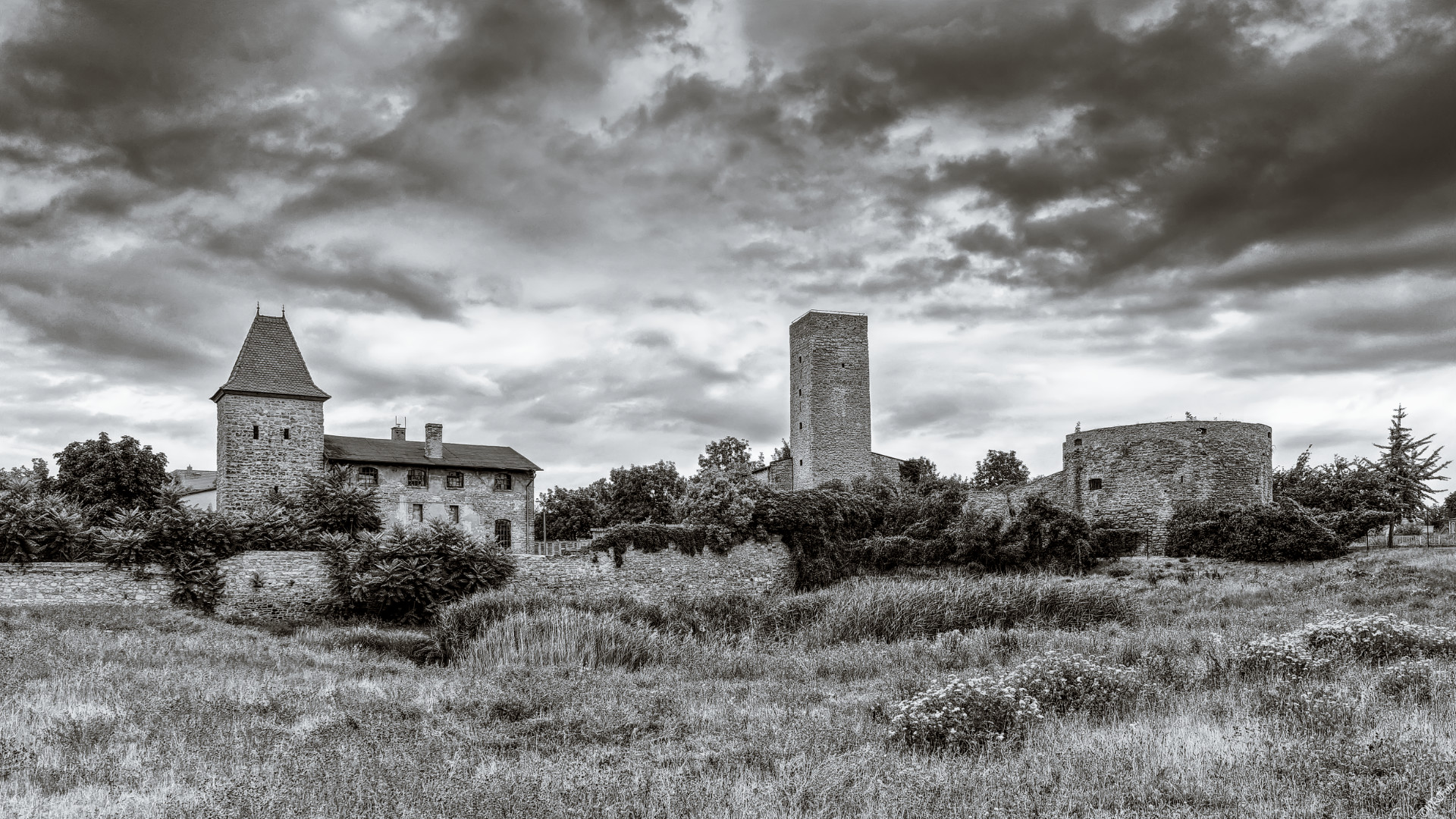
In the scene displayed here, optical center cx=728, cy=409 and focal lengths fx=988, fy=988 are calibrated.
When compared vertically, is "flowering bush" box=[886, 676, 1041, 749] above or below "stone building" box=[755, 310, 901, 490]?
below

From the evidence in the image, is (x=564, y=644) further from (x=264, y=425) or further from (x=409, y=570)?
(x=264, y=425)

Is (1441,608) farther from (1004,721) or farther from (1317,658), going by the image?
(1004,721)

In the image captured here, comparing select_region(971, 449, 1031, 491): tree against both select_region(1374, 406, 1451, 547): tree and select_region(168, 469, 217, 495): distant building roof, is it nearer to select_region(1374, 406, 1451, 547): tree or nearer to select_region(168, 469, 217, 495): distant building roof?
select_region(1374, 406, 1451, 547): tree

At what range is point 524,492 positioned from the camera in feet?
152

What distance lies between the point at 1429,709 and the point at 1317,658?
10.6 feet

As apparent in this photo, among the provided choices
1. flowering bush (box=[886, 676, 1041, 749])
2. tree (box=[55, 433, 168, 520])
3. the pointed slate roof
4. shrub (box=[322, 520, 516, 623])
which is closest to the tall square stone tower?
the pointed slate roof

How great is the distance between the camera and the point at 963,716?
8.84 metres

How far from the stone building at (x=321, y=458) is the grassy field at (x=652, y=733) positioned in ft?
80.1

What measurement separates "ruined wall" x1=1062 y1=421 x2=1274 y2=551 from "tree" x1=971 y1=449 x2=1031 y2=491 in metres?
30.1

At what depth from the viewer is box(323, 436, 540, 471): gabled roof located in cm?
4309

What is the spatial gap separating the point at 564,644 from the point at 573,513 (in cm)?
4140

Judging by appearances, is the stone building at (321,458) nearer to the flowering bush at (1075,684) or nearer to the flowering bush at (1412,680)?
the flowering bush at (1075,684)

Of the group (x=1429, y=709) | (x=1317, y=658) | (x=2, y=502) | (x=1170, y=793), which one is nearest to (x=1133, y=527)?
(x=1317, y=658)

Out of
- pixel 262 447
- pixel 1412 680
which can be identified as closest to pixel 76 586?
pixel 262 447
